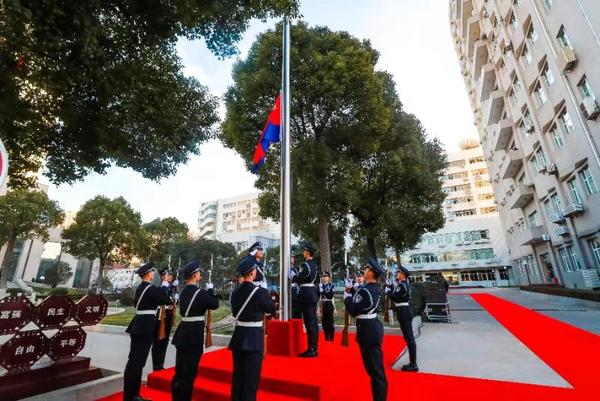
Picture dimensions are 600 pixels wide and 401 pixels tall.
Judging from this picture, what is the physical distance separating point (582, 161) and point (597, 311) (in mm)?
7492

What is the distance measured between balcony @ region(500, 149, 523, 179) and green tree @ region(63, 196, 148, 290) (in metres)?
38.6

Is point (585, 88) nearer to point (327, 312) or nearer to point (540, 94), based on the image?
point (540, 94)

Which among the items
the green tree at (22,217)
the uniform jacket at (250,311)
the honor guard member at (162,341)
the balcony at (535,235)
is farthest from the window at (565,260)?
the green tree at (22,217)

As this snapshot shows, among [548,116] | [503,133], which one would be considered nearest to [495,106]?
[503,133]

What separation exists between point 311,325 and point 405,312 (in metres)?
1.96

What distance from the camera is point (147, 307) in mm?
4668

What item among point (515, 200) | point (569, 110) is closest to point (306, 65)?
point (569, 110)

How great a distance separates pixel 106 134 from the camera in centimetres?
713

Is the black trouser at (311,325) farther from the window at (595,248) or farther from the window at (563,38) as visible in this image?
the window at (563,38)

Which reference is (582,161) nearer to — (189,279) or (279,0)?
(279,0)

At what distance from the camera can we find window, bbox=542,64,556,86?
17062mm

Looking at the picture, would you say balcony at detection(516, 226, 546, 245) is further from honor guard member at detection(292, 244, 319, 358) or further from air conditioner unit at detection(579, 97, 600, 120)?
honor guard member at detection(292, 244, 319, 358)

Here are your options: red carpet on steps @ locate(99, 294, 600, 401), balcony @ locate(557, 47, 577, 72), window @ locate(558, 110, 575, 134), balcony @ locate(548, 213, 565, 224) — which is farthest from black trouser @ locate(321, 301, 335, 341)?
balcony @ locate(548, 213, 565, 224)

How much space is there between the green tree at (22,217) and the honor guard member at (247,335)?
3464cm
